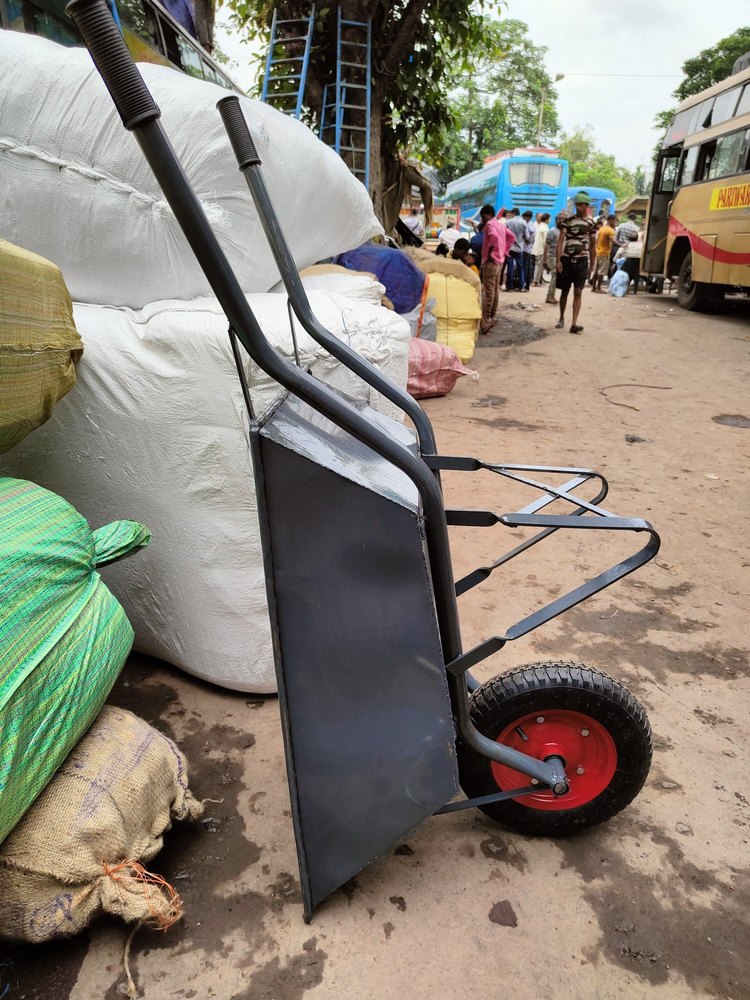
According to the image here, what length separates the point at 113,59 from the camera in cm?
65

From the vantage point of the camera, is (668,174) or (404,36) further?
(668,174)

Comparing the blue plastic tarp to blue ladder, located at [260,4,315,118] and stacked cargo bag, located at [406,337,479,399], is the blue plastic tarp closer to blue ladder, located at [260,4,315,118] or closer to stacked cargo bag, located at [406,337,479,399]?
stacked cargo bag, located at [406,337,479,399]

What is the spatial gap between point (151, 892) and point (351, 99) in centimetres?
696

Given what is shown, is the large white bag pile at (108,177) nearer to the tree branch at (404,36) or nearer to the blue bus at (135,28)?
the blue bus at (135,28)

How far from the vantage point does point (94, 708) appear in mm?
1314

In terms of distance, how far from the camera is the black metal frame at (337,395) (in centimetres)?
68

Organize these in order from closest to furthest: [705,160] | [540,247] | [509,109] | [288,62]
Result: 1. [288,62]
2. [705,160]
3. [540,247]
4. [509,109]

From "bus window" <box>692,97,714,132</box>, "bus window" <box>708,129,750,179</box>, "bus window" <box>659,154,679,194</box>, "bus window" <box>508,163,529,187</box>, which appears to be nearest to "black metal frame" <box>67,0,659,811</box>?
"bus window" <box>708,129,750,179</box>

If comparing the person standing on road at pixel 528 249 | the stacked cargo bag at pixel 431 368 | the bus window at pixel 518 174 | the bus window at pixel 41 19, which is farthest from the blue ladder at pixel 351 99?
the bus window at pixel 518 174

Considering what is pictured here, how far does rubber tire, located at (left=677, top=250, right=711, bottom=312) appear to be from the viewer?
9.32 metres

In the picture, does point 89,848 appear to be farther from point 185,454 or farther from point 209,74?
point 209,74

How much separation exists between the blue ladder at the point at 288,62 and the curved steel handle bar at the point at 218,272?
6.36 m

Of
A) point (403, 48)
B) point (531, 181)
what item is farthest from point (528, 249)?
point (403, 48)

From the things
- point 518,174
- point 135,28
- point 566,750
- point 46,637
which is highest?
point 518,174
